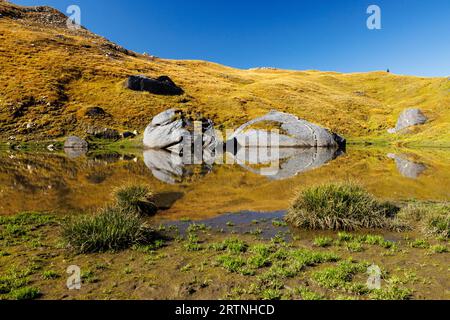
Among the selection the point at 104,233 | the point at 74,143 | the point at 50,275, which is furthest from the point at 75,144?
the point at 50,275

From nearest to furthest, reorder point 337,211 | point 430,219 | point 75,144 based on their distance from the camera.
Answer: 1. point 430,219
2. point 337,211
3. point 75,144

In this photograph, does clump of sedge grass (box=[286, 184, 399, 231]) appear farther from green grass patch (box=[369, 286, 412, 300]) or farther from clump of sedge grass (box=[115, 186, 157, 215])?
clump of sedge grass (box=[115, 186, 157, 215])

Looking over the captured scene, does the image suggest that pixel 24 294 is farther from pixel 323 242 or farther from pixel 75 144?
pixel 75 144

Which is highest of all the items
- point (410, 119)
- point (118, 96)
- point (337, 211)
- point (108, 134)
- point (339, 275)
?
point (118, 96)

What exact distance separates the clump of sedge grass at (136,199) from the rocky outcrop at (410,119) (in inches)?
3317

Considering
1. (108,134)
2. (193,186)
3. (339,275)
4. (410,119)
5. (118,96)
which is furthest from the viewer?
(410,119)

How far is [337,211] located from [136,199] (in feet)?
30.6

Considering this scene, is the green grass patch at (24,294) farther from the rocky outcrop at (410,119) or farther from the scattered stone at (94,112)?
the rocky outcrop at (410,119)

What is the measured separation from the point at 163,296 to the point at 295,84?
13050 centimetres

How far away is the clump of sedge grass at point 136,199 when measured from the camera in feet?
53.4

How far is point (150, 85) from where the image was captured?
290ft

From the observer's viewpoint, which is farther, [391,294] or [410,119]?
[410,119]

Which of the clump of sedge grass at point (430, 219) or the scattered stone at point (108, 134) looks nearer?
the clump of sedge grass at point (430, 219)

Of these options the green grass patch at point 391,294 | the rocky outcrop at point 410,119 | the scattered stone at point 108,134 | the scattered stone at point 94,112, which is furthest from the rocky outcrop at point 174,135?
the green grass patch at point 391,294
